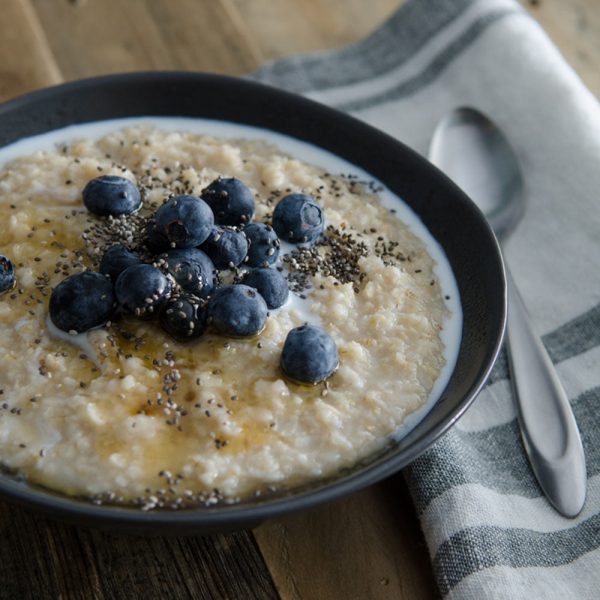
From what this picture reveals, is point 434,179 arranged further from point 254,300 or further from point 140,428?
point 140,428

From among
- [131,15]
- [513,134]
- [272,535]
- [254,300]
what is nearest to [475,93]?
[513,134]

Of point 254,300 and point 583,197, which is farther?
point 583,197

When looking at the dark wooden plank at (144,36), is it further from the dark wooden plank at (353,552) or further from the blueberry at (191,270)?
the dark wooden plank at (353,552)

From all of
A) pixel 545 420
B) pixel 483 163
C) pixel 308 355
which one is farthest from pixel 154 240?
pixel 483 163

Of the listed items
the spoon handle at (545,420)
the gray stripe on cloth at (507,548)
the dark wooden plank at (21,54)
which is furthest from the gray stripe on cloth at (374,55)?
the gray stripe on cloth at (507,548)

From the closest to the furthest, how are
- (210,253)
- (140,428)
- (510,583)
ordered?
(140,428), (510,583), (210,253)
